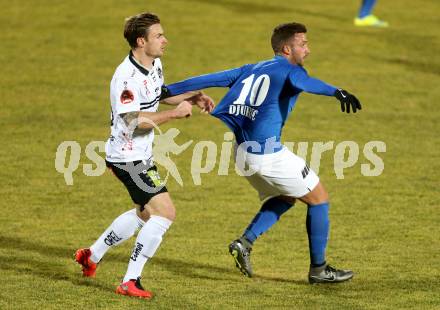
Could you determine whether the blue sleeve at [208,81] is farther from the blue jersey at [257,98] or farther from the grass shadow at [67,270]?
the grass shadow at [67,270]

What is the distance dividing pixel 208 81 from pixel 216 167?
3.94 meters

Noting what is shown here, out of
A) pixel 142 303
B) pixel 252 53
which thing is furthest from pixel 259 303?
pixel 252 53

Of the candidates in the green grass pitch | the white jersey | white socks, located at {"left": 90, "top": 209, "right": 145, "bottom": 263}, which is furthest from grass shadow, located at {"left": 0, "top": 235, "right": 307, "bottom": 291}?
the white jersey

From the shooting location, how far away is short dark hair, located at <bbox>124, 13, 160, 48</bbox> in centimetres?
679

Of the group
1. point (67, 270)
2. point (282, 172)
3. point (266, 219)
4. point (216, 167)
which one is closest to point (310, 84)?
point (282, 172)

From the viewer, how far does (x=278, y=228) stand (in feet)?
29.2

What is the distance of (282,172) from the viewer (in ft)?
23.2

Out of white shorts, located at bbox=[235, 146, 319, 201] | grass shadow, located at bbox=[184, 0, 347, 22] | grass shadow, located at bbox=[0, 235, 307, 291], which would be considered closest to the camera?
white shorts, located at bbox=[235, 146, 319, 201]

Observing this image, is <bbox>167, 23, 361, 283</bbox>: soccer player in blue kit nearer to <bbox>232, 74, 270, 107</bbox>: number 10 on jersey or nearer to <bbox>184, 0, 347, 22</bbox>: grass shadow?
<bbox>232, 74, 270, 107</bbox>: number 10 on jersey

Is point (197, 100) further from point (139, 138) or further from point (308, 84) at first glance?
point (308, 84)

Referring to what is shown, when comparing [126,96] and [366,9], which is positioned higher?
[366,9]

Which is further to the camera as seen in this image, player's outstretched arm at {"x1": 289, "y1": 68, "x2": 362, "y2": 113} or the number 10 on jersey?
the number 10 on jersey

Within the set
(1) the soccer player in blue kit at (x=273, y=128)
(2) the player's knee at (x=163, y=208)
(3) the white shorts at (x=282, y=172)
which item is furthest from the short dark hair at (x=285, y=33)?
(2) the player's knee at (x=163, y=208)

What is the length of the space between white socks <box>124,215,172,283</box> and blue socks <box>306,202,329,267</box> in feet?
3.60
